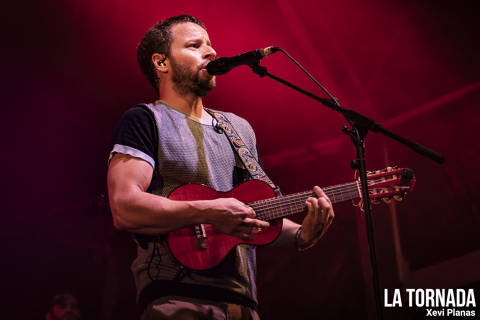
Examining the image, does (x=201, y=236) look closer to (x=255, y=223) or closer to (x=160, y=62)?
(x=255, y=223)

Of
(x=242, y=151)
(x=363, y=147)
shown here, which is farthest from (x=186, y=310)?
(x=363, y=147)

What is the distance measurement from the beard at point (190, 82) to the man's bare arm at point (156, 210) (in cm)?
78

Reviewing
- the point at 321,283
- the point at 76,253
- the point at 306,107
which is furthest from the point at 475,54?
the point at 76,253

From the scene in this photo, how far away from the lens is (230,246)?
209 centimetres

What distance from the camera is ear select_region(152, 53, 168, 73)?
9.21 feet

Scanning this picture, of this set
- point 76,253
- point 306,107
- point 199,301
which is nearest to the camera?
point 199,301

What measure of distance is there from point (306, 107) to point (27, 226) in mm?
3796

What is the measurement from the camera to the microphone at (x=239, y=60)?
81.3 inches

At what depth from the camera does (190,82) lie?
264 cm

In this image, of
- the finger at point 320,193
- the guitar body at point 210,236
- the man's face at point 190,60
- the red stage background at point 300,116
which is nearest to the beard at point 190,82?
the man's face at point 190,60

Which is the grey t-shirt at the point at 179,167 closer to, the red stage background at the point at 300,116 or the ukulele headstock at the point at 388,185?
the ukulele headstock at the point at 388,185

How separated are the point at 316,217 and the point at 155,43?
1.68 metres

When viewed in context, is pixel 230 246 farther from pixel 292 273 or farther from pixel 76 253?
pixel 76 253

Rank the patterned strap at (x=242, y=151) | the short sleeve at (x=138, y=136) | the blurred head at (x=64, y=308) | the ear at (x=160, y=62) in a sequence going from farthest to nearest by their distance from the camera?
the blurred head at (x=64, y=308) < the ear at (x=160, y=62) < the patterned strap at (x=242, y=151) < the short sleeve at (x=138, y=136)
